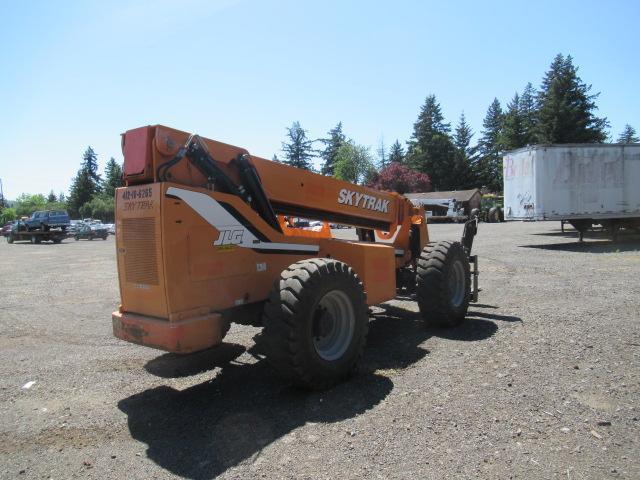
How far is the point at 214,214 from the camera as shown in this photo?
456 cm

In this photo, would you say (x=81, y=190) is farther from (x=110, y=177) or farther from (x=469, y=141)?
(x=469, y=141)

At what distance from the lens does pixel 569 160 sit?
18.9 m

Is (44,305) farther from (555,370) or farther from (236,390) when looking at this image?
(555,370)

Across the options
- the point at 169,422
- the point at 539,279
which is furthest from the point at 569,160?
the point at 169,422

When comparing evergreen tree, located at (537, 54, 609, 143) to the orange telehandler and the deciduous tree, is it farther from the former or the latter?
the orange telehandler

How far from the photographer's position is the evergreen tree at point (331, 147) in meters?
94.3

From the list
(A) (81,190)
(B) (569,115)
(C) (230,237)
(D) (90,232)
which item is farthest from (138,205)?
(A) (81,190)

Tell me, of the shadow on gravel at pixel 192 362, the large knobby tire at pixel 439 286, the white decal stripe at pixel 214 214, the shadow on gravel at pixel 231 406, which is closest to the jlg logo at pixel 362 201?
the large knobby tire at pixel 439 286

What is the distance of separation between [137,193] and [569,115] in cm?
5709

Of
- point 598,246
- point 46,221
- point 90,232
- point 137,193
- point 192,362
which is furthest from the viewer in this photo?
point 90,232

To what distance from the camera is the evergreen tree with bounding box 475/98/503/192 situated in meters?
77.9

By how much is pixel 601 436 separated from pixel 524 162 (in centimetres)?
1805

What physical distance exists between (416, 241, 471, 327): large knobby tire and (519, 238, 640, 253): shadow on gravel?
39.1 ft

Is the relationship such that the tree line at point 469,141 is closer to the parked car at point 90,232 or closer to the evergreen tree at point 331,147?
the evergreen tree at point 331,147
